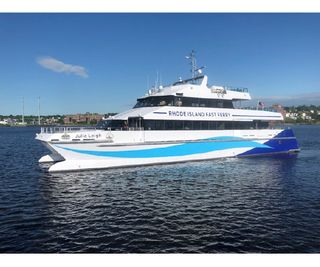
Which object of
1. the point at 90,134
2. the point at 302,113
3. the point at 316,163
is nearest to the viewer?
the point at 90,134

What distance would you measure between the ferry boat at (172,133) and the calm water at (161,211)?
1952mm

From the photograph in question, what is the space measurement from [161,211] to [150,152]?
36.7ft

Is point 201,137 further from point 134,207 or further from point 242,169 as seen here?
point 134,207

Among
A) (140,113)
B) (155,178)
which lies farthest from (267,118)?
(155,178)

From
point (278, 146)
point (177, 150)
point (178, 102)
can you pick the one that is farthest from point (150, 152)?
point (278, 146)

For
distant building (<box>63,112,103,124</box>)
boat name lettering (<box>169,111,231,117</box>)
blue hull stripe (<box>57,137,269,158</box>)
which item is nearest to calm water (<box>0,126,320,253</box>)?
blue hull stripe (<box>57,137,269,158</box>)

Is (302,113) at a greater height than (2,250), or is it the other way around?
(302,113)

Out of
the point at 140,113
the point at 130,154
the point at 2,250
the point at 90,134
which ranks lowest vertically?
the point at 2,250

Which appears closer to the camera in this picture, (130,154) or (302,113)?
(130,154)

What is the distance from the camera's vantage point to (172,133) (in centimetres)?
2498

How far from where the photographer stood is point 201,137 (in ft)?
87.8

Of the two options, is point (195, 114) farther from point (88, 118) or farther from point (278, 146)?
point (88, 118)

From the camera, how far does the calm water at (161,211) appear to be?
9609 mm

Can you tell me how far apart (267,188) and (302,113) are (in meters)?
201
